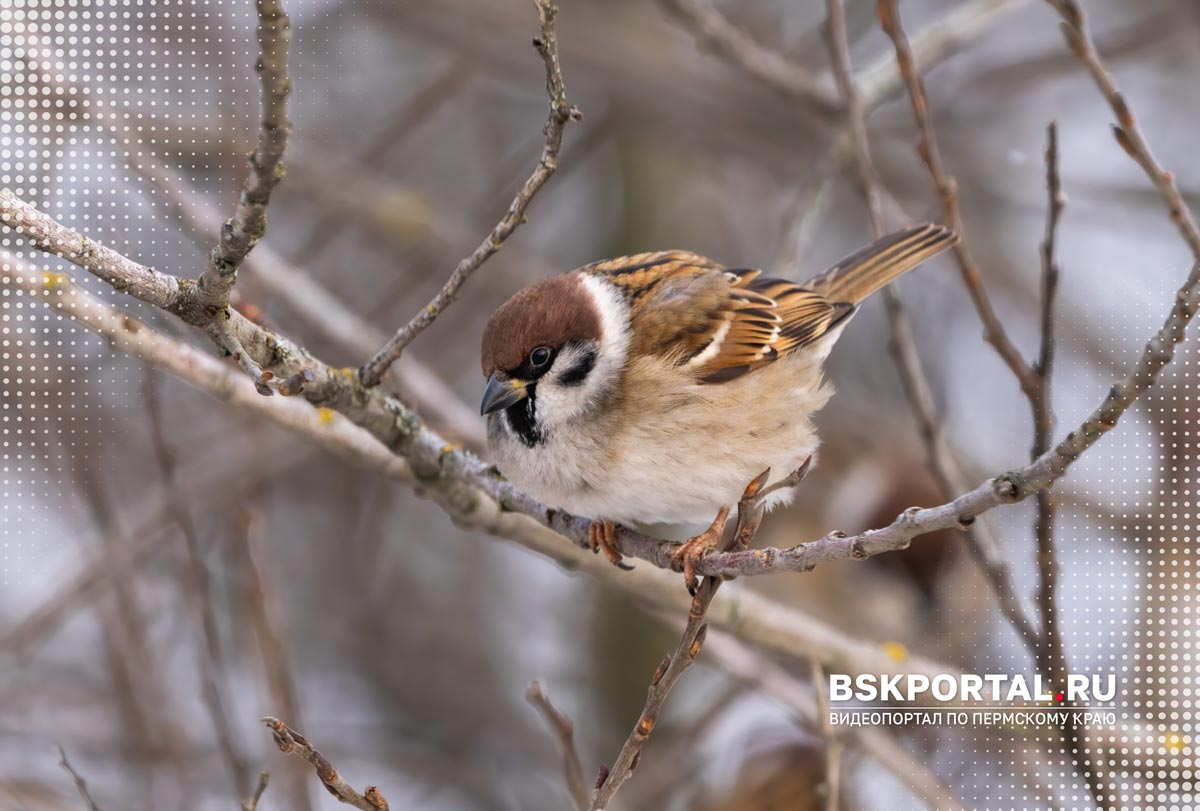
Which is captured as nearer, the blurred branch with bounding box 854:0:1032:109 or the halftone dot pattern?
the halftone dot pattern

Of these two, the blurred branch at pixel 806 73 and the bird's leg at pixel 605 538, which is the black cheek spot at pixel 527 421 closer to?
the bird's leg at pixel 605 538

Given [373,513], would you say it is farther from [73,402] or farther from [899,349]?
[899,349]

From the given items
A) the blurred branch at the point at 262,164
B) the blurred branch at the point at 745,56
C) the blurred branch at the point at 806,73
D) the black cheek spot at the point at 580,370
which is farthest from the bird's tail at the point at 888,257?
the blurred branch at the point at 262,164

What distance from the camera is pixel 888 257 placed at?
11.6 feet

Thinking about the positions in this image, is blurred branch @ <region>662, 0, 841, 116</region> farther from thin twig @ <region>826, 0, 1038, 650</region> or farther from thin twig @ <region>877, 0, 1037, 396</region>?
thin twig @ <region>877, 0, 1037, 396</region>

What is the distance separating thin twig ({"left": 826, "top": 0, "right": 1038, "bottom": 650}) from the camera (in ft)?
8.31

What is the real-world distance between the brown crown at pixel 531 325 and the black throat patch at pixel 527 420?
0.10 meters

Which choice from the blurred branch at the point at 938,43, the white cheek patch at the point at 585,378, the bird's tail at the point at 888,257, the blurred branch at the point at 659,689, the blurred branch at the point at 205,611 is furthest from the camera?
the blurred branch at the point at 938,43

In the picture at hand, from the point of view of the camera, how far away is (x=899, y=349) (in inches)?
119

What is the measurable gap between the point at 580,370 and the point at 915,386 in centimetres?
90

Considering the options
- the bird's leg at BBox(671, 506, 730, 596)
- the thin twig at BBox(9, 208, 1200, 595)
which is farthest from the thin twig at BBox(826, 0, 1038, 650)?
the bird's leg at BBox(671, 506, 730, 596)

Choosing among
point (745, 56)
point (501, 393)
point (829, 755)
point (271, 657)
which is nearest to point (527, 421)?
point (501, 393)

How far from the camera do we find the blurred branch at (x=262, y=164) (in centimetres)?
157

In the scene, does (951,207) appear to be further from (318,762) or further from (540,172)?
(318,762)
